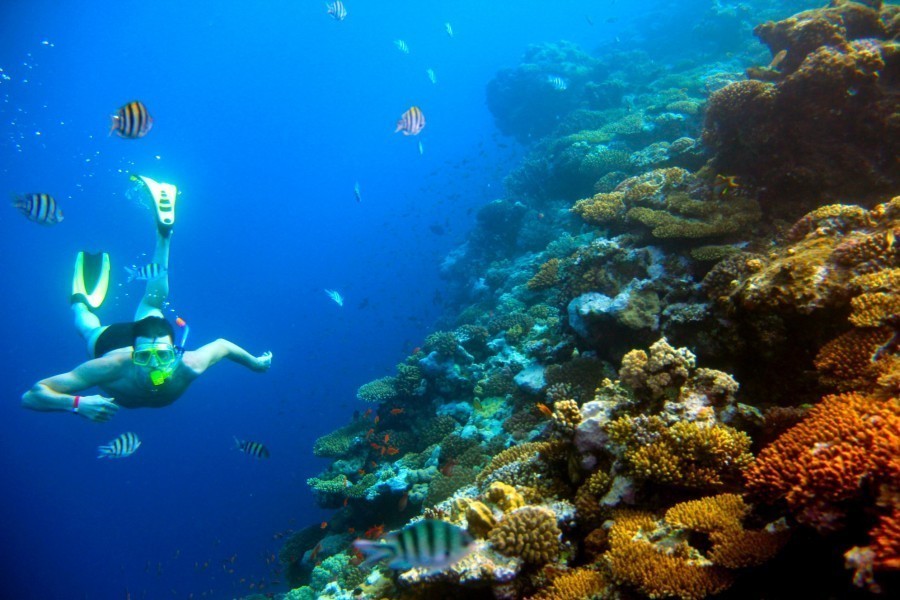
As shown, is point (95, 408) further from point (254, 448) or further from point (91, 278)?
point (254, 448)

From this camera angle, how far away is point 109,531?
5178 centimetres

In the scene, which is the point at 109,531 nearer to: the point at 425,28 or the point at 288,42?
the point at 288,42


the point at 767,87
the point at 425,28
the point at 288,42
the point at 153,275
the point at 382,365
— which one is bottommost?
the point at 153,275

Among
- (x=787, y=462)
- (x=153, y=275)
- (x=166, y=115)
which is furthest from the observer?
(x=166, y=115)

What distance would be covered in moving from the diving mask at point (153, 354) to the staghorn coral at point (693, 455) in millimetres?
5493

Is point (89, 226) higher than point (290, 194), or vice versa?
point (290, 194)

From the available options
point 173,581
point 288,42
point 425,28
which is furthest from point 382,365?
point 425,28

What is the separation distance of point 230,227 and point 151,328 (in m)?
119

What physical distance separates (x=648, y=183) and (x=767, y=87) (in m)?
2.06

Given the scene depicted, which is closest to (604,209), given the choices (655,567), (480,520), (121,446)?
(480,520)

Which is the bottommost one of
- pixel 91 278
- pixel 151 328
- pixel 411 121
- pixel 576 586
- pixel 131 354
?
pixel 576 586

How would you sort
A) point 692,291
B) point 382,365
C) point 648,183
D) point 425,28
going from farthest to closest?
point 425,28 < point 382,365 < point 648,183 < point 692,291

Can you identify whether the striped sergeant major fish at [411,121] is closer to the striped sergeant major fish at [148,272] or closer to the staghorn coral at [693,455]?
the striped sergeant major fish at [148,272]

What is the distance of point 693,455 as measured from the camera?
3.08 meters
